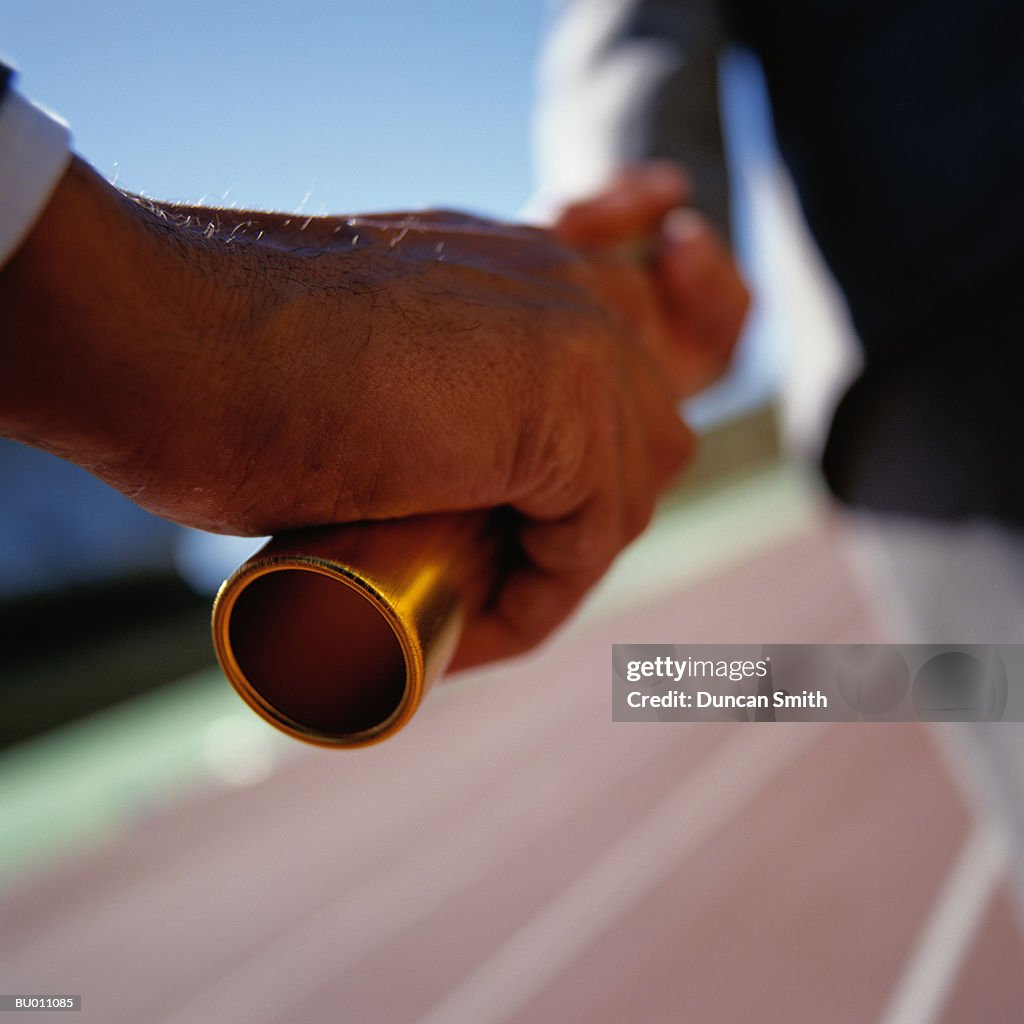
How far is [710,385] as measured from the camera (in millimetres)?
784

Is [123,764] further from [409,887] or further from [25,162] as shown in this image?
[25,162]

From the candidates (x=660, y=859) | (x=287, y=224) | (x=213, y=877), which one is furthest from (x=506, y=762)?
(x=287, y=224)

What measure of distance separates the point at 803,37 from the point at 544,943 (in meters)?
2.25

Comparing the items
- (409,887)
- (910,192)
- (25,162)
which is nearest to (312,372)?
(25,162)

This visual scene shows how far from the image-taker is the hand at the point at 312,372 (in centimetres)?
25

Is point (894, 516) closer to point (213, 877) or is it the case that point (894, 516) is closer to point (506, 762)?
point (213, 877)

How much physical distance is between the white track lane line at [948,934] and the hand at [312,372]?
6.94 feet

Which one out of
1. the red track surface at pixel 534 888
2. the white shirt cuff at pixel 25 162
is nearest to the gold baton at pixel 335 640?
the white shirt cuff at pixel 25 162

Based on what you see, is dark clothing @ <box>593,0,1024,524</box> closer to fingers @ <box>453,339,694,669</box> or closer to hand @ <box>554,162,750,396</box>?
hand @ <box>554,162,750,396</box>

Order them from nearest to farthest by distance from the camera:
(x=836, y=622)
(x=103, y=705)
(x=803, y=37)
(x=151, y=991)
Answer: (x=803, y=37), (x=151, y=991), (x=103, y=705), (x=836, y=622)

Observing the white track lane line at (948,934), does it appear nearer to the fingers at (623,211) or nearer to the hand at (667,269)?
the hand at (667,269)

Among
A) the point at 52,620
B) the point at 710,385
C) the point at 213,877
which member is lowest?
the point at 213,877

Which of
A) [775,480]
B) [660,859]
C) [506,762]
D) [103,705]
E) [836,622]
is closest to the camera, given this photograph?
[660,859]

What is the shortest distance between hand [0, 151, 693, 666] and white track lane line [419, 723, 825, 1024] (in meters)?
2.09
